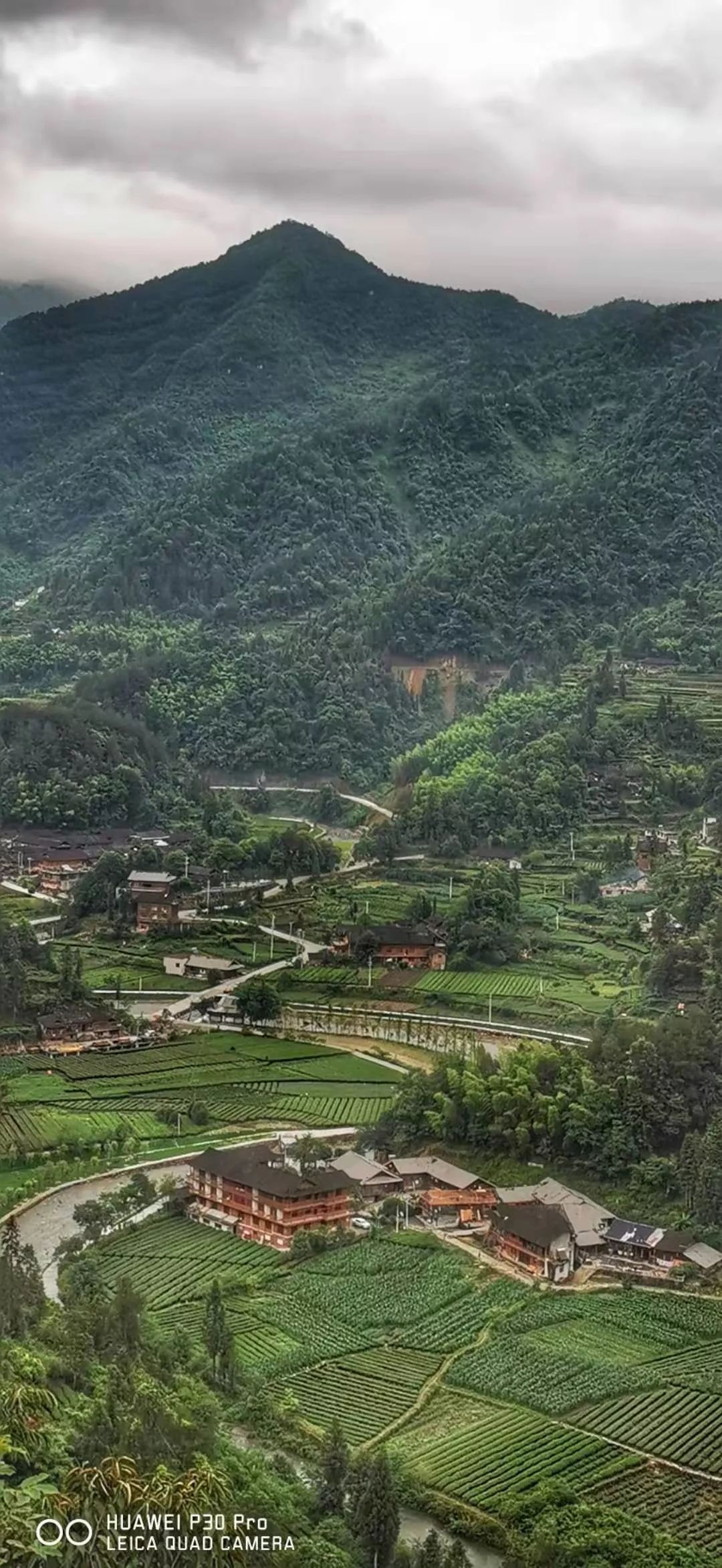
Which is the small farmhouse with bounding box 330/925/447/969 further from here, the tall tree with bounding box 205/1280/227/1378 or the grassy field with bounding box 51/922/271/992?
the tall tree with bounding box 205/1280/227/1378

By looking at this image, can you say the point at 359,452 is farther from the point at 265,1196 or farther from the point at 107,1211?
the point at 107,1211

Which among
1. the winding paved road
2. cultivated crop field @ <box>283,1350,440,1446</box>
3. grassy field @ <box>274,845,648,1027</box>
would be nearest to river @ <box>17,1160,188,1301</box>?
cultivated crop field @ <box>283,1350,440,1446</box>

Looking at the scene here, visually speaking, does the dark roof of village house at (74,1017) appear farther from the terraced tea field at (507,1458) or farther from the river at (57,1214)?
the terraced tea field at (507,1458)

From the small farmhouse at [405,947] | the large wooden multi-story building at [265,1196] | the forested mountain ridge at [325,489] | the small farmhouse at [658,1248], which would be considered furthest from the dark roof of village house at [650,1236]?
the forested mountain ridge at [325,489]

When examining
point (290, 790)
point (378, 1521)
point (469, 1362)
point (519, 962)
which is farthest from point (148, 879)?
point (378, 1521)

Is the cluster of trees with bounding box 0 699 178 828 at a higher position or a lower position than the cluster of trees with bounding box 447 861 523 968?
higher
